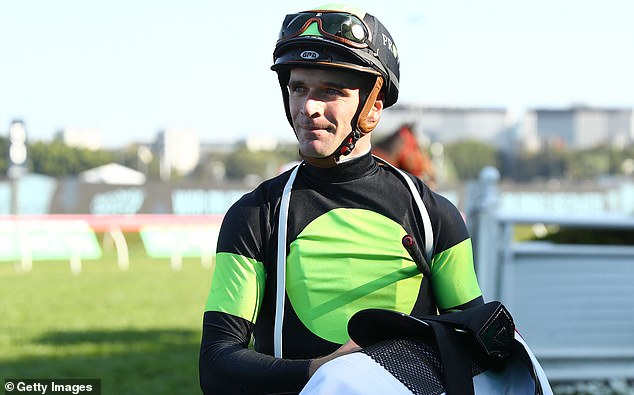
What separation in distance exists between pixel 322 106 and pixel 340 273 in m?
0.43

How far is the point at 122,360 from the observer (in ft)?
29.2

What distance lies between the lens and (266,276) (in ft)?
7.93

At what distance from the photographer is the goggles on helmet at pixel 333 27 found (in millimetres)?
2365

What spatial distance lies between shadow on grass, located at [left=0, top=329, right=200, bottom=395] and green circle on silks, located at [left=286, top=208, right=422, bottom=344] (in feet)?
17.7

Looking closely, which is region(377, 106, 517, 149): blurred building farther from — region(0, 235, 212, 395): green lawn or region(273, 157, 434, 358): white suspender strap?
region(273, 157, 434, 358): white suspender strap

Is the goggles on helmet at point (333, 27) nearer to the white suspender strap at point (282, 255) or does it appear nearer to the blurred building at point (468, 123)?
the white suspender strap at point (282, 255)

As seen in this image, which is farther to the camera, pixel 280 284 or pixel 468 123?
pixel 468 123

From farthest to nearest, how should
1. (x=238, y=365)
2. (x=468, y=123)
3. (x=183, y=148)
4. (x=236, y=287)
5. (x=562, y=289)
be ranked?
(x=183, y=148)
(x=468, y=123)
(x=562, y=289)
(x=236, y=287)
(x=238, y=365)

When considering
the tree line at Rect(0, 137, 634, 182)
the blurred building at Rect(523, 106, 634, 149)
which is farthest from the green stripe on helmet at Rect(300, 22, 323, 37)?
the blurred building at Rect(523, 106, 634, 149)

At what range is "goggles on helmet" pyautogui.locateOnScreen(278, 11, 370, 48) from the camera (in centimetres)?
237

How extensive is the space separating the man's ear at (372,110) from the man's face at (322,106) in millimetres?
34

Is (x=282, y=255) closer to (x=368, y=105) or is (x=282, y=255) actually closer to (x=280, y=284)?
(x=280, y=284)

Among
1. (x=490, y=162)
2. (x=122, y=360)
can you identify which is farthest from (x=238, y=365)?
(x=490, y=162)

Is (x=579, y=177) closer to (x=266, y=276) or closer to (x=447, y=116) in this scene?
(x=447, y=116)
